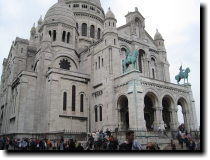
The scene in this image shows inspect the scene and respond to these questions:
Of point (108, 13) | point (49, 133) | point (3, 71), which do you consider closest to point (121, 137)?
point (49, 133)

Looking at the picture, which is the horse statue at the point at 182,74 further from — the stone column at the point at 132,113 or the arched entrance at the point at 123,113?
the stone column at the point at 132,113

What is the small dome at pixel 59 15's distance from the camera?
140 ft

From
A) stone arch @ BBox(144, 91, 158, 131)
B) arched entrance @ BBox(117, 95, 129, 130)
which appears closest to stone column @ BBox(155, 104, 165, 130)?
stone arch @ BBox(144, 91, 158, 131)

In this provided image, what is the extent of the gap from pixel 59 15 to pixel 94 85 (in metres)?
16.1

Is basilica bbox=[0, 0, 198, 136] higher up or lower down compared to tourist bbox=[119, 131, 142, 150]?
higher up

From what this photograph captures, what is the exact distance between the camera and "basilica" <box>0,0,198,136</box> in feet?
102

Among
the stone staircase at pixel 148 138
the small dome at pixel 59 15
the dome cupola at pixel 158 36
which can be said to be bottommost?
the stone staircase at pixel 148 138

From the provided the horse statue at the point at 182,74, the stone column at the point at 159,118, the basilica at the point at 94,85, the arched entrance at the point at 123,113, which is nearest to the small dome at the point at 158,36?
the basilica at the point at 94,85

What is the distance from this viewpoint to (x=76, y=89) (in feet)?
119

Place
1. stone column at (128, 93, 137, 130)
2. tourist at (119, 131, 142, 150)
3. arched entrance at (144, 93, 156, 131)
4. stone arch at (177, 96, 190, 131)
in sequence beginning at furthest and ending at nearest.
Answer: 1. stone arch at (177, 96, 190, 131)
2. arched entrance at (144, 93, 156, 131)
3. stone column at (128, 93, 137, 130)
4. tourist at (119, 131, 142, 150)

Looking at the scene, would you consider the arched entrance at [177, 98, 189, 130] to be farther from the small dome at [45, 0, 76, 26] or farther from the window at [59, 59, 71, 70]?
the small dome at [45, 0, 76, 26]

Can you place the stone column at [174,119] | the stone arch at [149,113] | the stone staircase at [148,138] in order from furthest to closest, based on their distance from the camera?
the stone arch at [149,113], the stone column at [174,119], the stone staircase at [148,138]

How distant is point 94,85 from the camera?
36.7 meters

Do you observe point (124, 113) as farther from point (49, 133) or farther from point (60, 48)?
point (60, 48)
